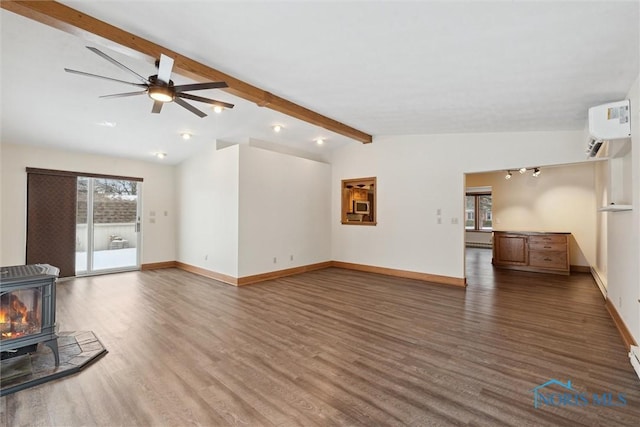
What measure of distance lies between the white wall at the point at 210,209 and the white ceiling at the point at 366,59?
130 centimetres

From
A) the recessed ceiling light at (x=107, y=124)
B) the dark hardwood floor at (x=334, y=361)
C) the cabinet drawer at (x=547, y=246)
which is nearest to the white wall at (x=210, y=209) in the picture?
the dark hardwood floor at (x=334, y=361)

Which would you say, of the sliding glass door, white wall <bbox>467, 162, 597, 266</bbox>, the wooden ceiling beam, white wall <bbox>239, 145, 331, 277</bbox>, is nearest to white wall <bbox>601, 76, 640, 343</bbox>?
white wall <bbox>467, 162, 597, 266</bbox>

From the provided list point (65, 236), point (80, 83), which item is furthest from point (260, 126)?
point (65, 236)

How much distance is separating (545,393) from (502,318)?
1647mm

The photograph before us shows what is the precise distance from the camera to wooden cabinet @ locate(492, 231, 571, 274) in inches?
245

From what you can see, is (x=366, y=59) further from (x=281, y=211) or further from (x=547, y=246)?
(x=547, y=246)

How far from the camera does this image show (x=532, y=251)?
257 inches

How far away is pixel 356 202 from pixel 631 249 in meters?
5.14

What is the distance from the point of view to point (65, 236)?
573cm

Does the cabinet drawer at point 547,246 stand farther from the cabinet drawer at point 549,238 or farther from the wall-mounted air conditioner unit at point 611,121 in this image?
the wall-mounted air conditioner unit at point 611,121

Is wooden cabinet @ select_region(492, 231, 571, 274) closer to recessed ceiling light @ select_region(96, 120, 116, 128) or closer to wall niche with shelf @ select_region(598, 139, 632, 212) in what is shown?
wall niche with shelf @ select_region(598, 139, 632, 212)

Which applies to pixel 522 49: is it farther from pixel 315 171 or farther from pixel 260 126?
pixel 315 171

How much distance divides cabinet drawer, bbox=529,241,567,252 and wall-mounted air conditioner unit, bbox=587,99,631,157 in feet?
14.3

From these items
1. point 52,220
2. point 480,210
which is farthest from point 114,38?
point 480,210
